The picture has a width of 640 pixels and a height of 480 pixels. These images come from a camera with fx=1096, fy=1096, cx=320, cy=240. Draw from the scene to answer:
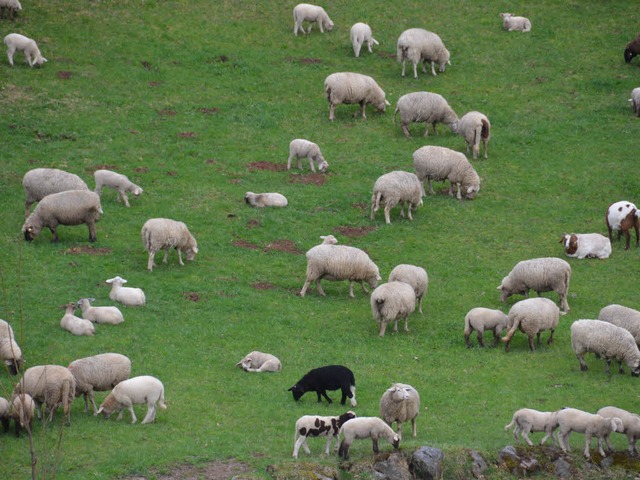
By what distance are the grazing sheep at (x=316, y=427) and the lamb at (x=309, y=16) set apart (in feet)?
103

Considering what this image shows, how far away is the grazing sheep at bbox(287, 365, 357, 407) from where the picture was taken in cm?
2370

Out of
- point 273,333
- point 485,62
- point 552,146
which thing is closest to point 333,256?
point 273,333

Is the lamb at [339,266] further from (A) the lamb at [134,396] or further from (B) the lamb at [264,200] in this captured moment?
(A) the lamb at [134,396]

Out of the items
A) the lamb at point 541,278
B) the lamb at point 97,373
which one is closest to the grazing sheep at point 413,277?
the lamb at point 541,278

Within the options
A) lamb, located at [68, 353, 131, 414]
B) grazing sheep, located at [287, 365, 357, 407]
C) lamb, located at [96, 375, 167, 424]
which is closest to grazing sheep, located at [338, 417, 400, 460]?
grazing sheep, located at [287, 365, 357, 407]

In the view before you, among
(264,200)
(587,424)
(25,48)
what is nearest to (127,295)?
(264,200)

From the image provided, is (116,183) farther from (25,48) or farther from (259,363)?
(25,48)

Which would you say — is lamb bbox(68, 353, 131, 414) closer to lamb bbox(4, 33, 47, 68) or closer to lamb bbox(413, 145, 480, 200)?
lamb bbox(413, 145, 480, 200)

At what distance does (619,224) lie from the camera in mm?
33844

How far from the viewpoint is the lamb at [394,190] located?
34906 mm

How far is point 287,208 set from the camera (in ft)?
119

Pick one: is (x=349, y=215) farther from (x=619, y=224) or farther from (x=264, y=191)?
(x=619, y=224)

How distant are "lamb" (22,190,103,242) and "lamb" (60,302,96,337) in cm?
588

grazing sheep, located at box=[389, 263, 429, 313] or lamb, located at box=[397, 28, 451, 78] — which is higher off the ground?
lamb, located at box=[397, 28, 451, 78]
